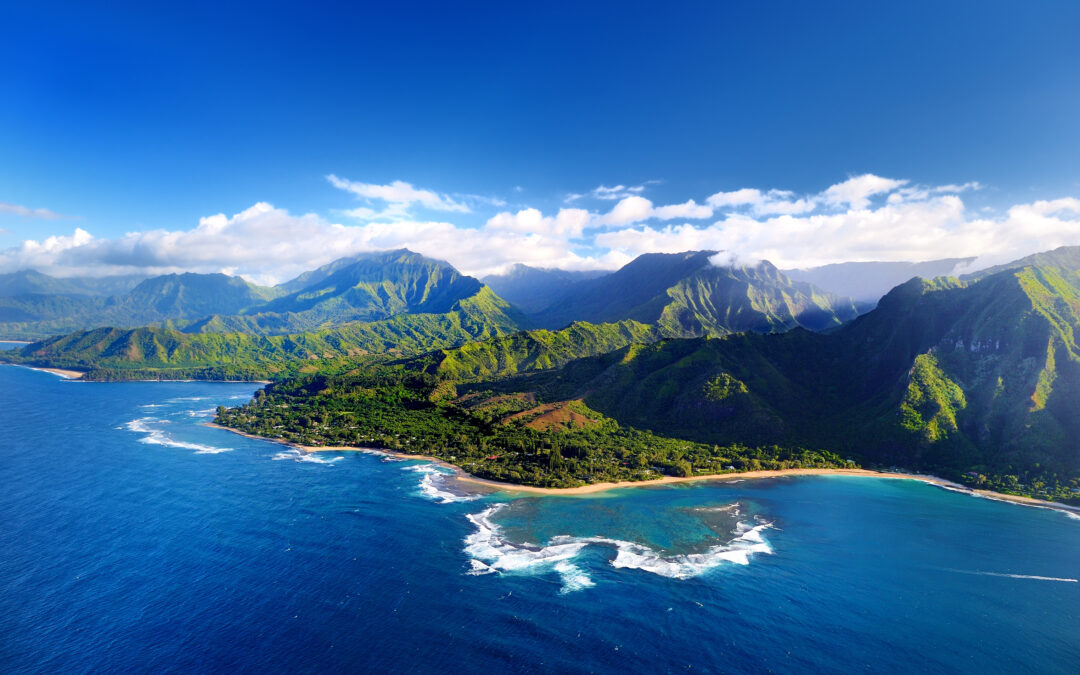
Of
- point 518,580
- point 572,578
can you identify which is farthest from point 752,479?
point 518,580

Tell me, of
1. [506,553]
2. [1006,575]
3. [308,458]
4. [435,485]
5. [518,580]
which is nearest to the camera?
[518,580]

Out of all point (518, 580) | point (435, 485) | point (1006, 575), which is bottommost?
point (1006, 575)

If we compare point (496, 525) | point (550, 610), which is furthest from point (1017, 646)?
point (496, 525)

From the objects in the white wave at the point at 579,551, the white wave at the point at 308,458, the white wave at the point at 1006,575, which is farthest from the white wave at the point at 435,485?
the white wave at the point at 1006,575

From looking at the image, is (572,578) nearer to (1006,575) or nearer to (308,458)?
(1006,575)

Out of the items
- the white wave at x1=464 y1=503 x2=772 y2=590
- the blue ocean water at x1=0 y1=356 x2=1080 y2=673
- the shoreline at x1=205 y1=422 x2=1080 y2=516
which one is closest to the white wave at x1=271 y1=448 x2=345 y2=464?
the blue ocean water at x1=0 y1=356 x2=1080 y2=673

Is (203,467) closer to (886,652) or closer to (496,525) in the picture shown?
(496,525)
